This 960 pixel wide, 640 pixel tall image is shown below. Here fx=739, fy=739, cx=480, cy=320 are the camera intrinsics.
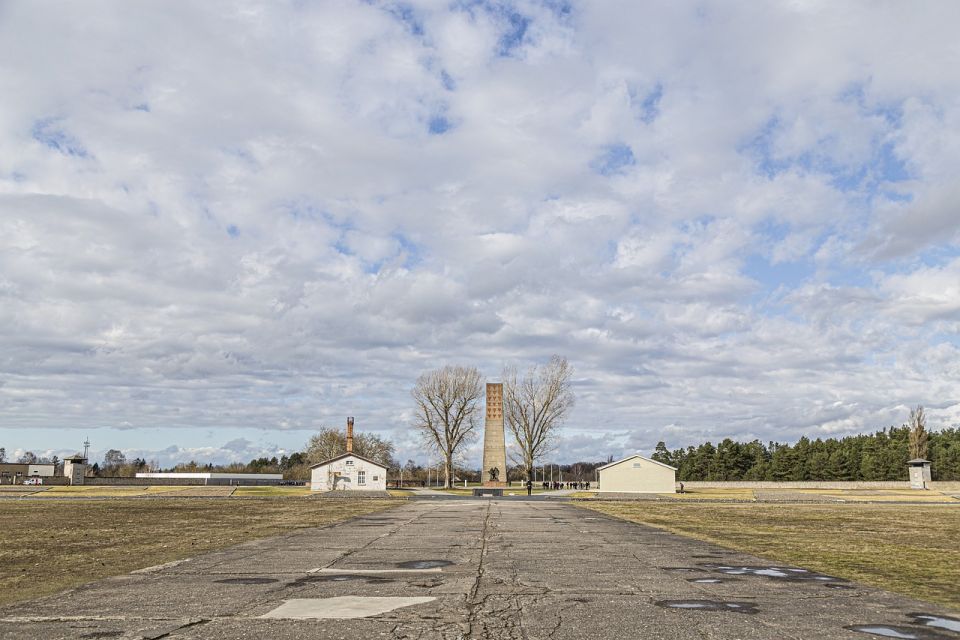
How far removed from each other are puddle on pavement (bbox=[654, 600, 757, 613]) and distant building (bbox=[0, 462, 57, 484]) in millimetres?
101726

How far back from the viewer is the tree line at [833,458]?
105 meters

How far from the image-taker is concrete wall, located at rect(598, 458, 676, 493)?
248ft

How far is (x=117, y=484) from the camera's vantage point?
304 ft

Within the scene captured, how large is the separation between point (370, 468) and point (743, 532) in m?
61.7

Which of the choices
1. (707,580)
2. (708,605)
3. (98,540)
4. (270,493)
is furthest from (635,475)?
(708,605)

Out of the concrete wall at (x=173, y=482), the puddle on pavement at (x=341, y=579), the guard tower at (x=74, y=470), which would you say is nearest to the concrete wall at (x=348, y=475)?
the concrete wall at (x=173, y=482)

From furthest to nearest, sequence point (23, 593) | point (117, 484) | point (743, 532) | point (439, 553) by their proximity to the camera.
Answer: point (117, 484)
point (743, 532)
point (439, 553)
point (23, 593)

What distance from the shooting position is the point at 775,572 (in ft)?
47.3

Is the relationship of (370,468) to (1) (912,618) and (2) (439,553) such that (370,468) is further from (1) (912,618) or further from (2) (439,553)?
(1) (912,618)

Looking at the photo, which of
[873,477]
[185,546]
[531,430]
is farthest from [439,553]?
[873,477]

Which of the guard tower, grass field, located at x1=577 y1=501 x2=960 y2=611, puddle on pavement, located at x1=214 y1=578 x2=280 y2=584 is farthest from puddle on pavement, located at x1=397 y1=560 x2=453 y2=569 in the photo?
the guard tower

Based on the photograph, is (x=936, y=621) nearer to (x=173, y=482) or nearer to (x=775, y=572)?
(x=775, y=572)

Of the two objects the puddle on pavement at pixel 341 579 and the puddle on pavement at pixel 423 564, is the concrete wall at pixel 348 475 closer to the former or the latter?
the puddle on pavement at pixel 423 564

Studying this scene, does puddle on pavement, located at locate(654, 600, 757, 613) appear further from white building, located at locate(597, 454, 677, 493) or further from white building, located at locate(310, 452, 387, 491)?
white building, located at locate(310, 452, 387, 491)
